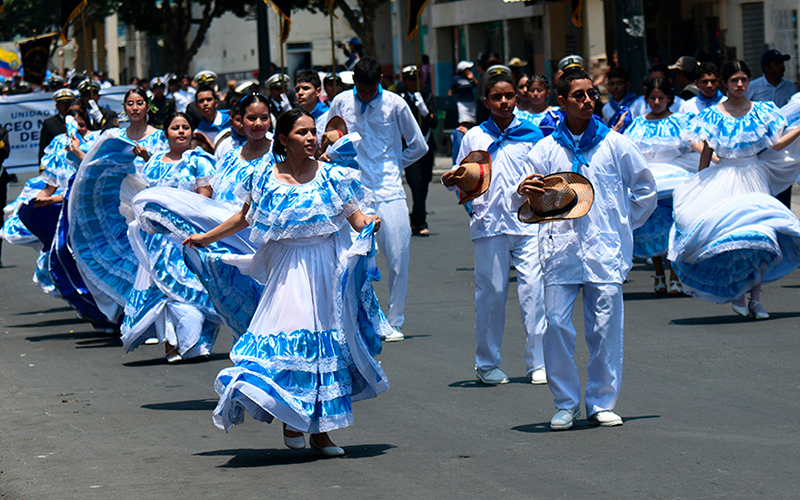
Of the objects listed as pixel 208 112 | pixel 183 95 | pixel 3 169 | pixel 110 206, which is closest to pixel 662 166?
pixel 208 112

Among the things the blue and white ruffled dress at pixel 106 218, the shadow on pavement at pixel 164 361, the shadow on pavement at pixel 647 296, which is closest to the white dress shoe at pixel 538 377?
the shadow on pavement at pixel 164 361

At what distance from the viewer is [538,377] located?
7.91 meters

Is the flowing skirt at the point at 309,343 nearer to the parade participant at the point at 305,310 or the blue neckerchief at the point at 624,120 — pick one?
the parade participant at the point at 305,310

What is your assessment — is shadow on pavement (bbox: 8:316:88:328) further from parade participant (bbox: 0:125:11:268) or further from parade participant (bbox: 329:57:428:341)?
parade participant (bbox: 0:125:11:268)

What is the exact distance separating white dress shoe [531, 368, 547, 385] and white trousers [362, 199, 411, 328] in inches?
88.9

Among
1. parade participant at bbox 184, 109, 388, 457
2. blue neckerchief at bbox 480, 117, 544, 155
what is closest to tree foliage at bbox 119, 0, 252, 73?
blue neckerchief at bbox 480, 117, 544, 155

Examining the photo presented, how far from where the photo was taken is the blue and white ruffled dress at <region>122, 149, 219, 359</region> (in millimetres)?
9125

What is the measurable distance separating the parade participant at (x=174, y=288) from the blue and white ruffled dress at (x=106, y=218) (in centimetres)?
109

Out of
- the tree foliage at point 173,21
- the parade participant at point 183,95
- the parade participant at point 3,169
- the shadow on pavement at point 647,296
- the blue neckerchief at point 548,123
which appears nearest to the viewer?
the blue neckerchief at point 548,123

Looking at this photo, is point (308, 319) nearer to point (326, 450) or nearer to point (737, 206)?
point (326, 450)

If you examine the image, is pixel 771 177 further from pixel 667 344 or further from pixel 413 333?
pixel 413 333

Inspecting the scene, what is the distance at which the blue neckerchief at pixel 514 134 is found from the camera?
809 cm

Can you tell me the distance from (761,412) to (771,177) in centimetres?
421

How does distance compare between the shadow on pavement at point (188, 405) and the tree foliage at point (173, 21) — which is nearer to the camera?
the shadow on pavement at point (188, 405)
